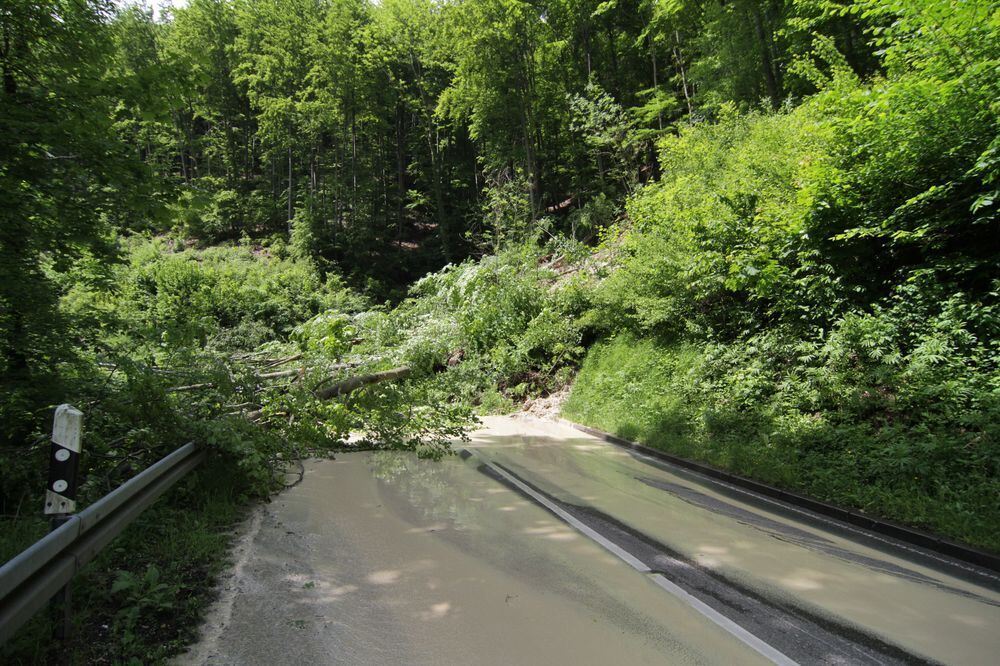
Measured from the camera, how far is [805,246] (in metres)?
10.3

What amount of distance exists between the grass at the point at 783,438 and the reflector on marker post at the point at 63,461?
7.43 metres

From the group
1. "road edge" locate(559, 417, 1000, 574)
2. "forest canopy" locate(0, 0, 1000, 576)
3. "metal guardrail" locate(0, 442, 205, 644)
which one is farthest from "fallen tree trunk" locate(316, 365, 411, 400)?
"road edge" locate(559, 417, 1000, 574)

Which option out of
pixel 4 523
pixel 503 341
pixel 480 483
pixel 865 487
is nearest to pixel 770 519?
pixel 865 487

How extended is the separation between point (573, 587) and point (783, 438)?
5.65 metres

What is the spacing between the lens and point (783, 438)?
8.45 metres

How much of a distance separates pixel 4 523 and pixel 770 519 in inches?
292

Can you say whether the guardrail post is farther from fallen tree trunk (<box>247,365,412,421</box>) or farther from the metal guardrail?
fallen tree trunk (<box>247,365,412,421</box>)

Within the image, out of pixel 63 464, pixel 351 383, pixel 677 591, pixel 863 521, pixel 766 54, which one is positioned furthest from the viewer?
pixel 766 54

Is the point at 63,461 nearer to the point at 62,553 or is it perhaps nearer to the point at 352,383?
the point at 62,553

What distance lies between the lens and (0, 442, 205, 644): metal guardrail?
2285mm

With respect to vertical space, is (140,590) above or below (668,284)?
below

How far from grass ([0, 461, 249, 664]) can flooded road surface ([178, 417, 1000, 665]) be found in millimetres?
206

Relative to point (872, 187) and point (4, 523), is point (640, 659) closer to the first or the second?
point (4, 523)

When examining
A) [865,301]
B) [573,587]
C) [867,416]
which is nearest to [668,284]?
[865,301]
